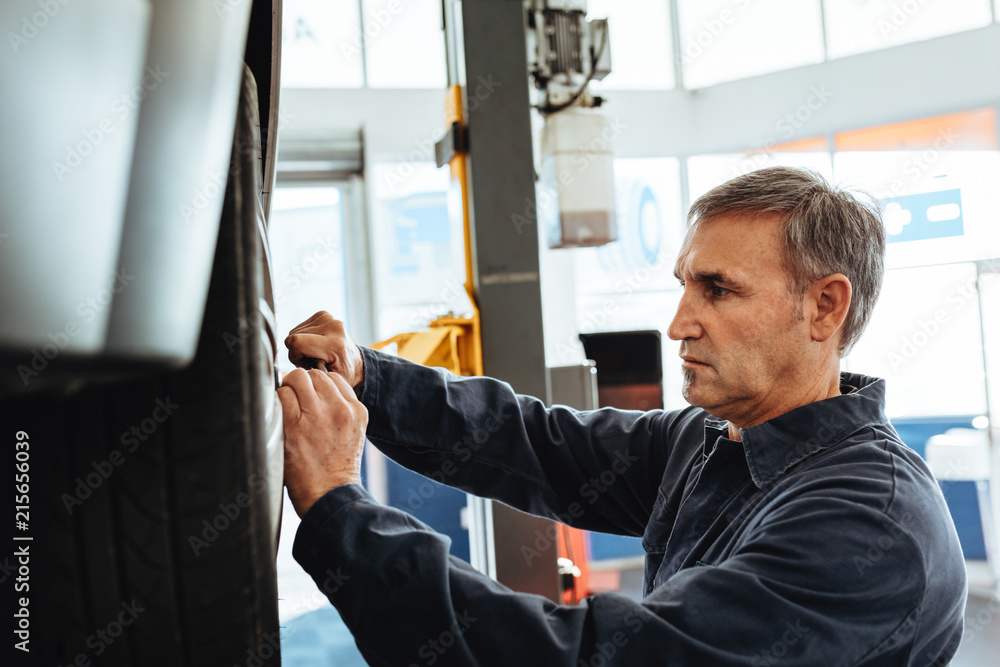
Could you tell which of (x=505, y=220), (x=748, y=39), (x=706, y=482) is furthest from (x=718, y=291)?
(x=748, y=39)

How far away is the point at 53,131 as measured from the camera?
428 millimetres

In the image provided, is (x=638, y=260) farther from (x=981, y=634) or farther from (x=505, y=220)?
(x=505, y=220)

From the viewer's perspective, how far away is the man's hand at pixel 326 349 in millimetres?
1115

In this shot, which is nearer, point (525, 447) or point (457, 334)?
point (525, 447)

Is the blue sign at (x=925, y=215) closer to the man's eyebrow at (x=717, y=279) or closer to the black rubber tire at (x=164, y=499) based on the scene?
the man's eyebrow at (x=717, y=279)

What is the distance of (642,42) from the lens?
6.09m

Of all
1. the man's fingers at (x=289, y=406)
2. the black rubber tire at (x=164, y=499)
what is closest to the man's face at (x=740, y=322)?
the man's fingers at (x=289, y=406)

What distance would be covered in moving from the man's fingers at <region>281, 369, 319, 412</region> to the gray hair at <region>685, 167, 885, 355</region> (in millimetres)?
685

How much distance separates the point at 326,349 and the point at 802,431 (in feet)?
2.33

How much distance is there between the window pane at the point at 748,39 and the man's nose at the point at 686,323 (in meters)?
5.12

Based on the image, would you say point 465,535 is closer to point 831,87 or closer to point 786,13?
point 831,87

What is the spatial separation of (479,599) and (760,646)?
1.02 ft

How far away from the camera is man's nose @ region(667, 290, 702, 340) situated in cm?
119

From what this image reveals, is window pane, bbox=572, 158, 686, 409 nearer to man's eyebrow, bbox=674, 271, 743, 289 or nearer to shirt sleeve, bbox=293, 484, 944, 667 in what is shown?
man's eyebrow, bbox=674, 271, 743, 289
